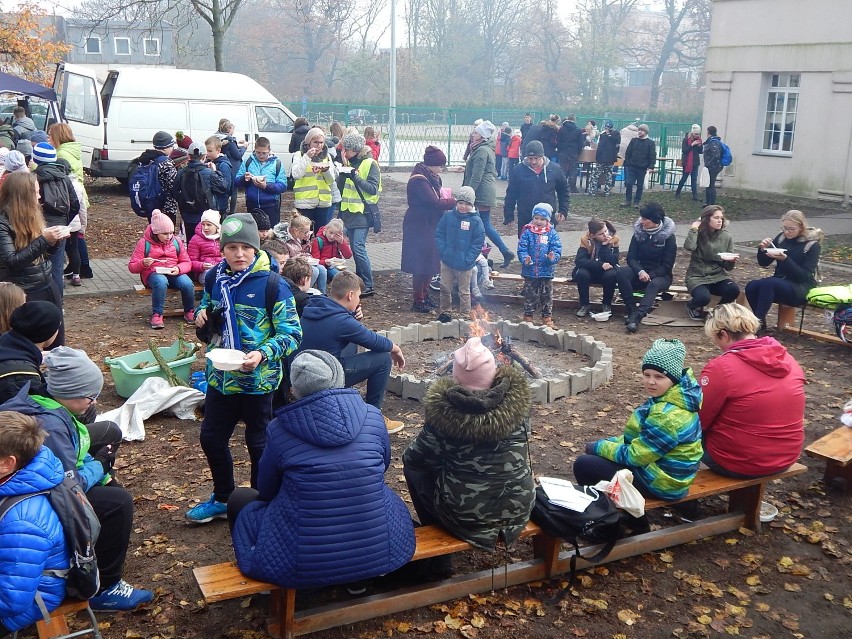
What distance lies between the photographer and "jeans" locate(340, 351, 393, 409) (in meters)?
6.08

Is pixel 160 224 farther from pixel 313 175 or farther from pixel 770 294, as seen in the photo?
pixel 770 294

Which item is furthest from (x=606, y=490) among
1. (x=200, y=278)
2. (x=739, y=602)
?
(x=200, y=278)

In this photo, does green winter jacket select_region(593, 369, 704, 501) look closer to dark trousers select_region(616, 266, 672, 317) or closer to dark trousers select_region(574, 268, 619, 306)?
dark trousers select_region(616, 266, 672, 317)

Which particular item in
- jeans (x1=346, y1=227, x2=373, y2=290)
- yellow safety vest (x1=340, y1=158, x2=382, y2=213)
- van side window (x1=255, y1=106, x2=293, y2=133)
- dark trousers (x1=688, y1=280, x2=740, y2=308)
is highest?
van side window (x1=255, y1=106, x2=293, y2=133)

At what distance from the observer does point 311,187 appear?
35.1 feet

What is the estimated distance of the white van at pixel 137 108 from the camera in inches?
699

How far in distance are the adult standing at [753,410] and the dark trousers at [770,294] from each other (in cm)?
440

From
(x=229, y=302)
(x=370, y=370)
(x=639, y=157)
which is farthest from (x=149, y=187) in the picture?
(x=639, y=157)

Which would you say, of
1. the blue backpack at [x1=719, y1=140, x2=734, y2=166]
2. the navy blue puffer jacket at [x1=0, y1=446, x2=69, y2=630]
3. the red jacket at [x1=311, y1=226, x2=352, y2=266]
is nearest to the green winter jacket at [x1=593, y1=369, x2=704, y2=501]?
the navy blue puffer jacket at [x1=0, y1=446, x2=69, y2=630]

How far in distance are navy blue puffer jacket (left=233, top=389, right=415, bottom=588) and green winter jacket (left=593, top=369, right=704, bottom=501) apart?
5.56ft

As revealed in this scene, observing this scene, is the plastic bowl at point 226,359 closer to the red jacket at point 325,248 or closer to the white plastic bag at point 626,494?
the white plastic bag at point 626,494

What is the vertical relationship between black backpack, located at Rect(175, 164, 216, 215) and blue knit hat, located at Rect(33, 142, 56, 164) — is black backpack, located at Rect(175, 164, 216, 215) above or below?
below

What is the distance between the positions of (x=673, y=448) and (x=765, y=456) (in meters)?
0.80

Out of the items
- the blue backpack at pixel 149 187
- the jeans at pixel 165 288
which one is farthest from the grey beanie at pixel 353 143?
the jeans at pixel 165 288
